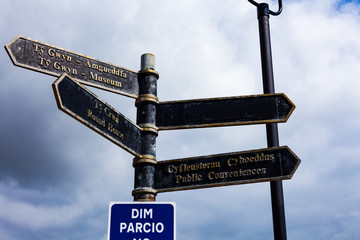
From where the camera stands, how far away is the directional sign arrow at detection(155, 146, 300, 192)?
4.68 m

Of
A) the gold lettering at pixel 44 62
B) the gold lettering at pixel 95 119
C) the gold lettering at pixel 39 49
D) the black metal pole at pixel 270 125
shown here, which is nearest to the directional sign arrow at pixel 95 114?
the gold lettering at pixel 95 119

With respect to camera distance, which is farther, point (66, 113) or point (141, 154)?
point (141, 154)

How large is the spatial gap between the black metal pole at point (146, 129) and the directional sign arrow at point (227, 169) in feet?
0.44

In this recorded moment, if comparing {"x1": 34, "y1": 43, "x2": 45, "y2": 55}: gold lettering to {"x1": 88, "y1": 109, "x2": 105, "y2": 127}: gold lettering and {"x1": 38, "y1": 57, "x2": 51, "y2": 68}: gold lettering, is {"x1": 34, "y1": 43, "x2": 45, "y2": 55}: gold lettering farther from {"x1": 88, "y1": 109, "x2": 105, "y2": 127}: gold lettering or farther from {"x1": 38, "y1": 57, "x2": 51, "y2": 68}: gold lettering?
{"x1": 88, "y1": 109, "x2": 105, "y2": 127}: gold lettering

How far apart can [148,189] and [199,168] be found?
2.01 ft

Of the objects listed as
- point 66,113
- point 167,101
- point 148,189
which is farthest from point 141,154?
point 66,113

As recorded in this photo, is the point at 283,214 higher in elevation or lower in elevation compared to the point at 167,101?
lower

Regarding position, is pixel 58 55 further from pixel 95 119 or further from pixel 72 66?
pixel 95 119

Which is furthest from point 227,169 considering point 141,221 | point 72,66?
point 72,66

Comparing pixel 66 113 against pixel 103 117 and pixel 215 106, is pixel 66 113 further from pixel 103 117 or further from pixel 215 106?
pixel 215 106

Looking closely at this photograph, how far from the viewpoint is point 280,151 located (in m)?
4.76

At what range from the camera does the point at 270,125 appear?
5.29 metres

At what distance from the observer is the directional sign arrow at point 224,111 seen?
502 cm

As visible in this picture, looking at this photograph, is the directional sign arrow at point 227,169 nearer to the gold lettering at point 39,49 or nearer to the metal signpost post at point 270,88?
the metal signpost post at point 270,88
